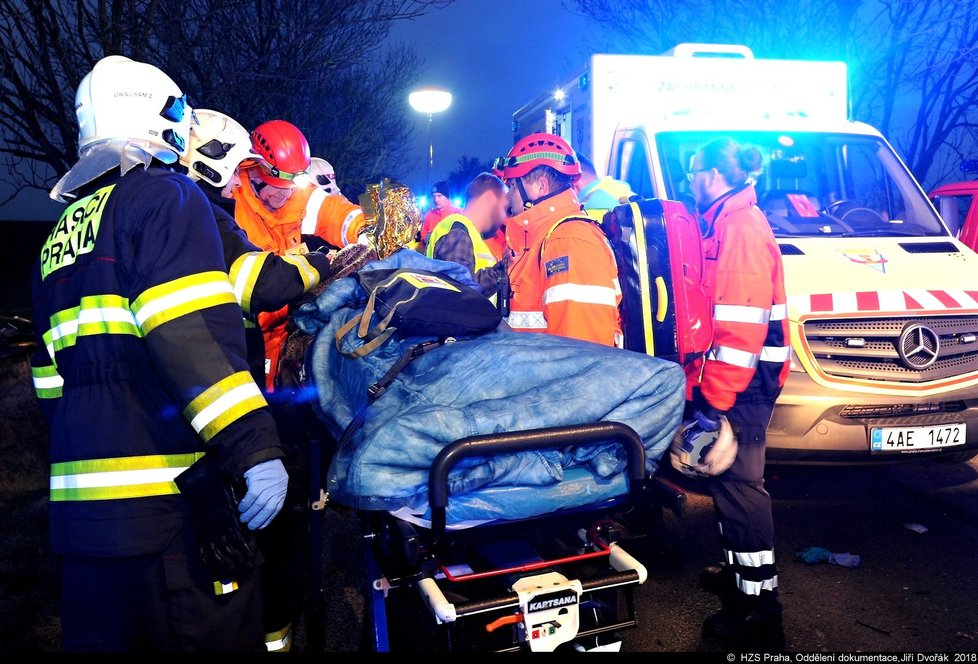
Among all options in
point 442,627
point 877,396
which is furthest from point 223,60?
point 442,627

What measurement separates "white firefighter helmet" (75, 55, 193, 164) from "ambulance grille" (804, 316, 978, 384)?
363cm

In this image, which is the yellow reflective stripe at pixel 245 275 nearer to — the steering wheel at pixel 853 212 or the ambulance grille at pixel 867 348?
the ambulance grille at pixel 867 348

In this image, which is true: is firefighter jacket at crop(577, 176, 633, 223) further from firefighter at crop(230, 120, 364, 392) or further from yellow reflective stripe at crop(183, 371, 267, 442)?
yellow reflective stripe at crop(183, 371, 267, 442)

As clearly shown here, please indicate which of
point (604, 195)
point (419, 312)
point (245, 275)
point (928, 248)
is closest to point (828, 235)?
point (928, 248)

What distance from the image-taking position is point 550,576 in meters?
2.19

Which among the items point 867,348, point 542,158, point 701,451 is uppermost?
point 542,158

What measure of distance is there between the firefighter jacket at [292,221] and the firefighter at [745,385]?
6.97 ft

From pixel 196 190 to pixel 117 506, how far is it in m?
0.92

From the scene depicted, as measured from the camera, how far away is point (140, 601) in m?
2.08

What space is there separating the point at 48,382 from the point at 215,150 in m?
1.44

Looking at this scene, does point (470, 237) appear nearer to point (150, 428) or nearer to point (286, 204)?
point (286, 204)

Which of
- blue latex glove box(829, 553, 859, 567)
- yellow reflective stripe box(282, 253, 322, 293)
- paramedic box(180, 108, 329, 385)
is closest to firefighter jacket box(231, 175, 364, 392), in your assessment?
paramedic box(180, 108, 329, 385)

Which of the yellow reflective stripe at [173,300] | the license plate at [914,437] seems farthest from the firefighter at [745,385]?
the yellow reflective stripe at [173,300]

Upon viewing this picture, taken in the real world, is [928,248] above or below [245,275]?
below
